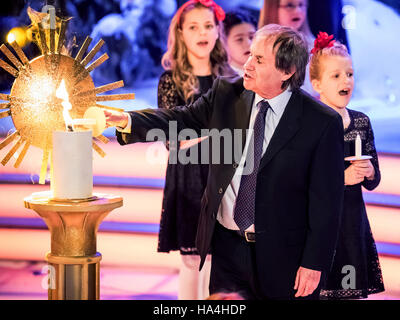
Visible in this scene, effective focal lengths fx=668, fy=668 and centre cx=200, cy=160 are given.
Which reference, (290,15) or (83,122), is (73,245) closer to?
(83,122)

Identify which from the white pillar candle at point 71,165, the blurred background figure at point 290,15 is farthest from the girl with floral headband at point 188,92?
the white pillar candle at point 71,165

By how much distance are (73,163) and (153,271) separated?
253cm

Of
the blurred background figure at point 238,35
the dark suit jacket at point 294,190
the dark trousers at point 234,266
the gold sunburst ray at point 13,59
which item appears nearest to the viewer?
the gold sunburst ray at point 13,59

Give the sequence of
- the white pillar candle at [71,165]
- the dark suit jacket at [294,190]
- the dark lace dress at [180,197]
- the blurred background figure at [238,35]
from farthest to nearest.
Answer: the blurred background figure at [238,35] < the dark lace dress at [180,197] < the dark suit jacket at [294,190] < the white pillar candle at [71,165]

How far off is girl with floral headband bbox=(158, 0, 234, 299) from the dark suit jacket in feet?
3.47

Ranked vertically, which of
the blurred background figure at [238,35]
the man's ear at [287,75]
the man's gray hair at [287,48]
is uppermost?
the blurred background figure at [238,35]

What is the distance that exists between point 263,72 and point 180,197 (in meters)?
1.22

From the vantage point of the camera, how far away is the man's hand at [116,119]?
2106 mm

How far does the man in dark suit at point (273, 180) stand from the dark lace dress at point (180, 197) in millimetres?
948

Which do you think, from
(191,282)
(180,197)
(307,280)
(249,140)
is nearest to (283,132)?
(249,140)

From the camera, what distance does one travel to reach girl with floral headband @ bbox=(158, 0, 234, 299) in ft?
11.4

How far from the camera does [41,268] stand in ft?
13.5
